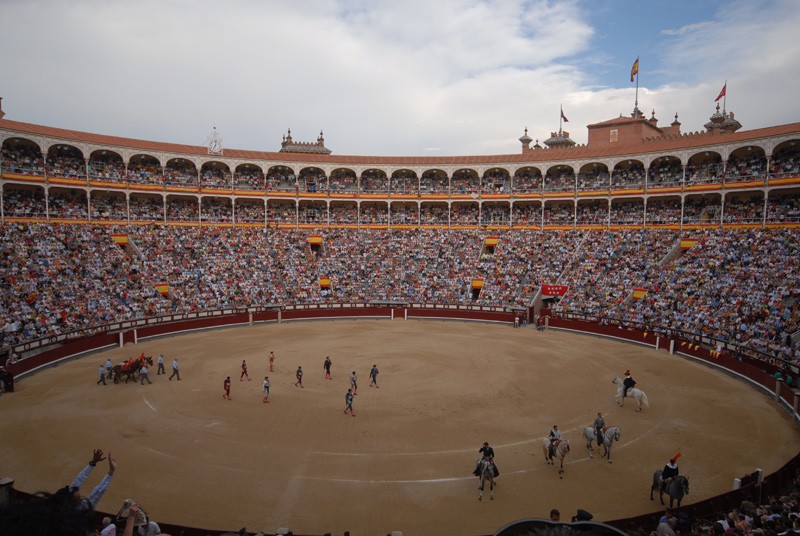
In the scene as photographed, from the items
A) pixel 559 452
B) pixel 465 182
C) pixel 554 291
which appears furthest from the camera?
pixel 465 182

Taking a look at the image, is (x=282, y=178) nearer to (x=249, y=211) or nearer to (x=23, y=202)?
(x=249, y=211)

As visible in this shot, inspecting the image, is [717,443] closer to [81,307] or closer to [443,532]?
[443,532]

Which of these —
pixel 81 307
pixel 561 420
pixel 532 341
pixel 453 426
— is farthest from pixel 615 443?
pixel 81 307

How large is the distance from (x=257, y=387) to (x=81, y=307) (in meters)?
18.5

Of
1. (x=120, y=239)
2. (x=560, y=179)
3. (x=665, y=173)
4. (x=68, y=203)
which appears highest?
(x=665, y=173)

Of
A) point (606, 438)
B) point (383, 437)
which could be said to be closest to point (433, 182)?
point (383, 437)

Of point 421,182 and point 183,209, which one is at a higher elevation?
point 421,182

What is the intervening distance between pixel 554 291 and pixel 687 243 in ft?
37.5

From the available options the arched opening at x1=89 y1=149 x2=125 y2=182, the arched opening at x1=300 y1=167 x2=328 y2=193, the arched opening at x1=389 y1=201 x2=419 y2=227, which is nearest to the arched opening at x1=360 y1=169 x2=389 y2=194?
the arched opening at x1=389 y1=201 x2=419 y2=227

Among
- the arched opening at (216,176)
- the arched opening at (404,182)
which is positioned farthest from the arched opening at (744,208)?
the arched opening at (216,176)

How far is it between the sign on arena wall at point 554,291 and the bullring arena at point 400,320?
19 centimetres

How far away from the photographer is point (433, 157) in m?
53.8

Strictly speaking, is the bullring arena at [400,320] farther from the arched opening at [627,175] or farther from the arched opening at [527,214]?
the arched opening at [527,214]

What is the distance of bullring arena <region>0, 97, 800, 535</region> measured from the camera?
40.9 ft
